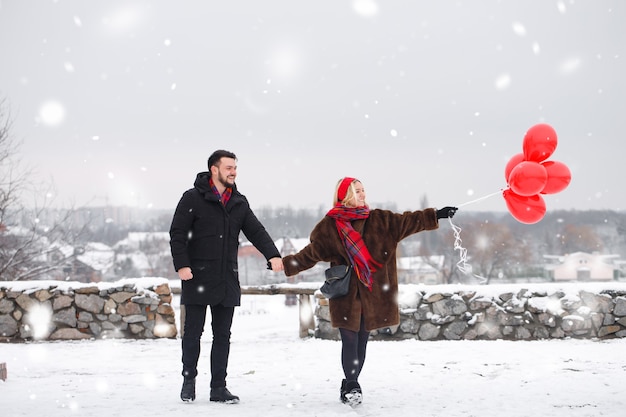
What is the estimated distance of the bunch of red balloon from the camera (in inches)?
192

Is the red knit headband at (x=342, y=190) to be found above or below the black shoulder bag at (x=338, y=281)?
above

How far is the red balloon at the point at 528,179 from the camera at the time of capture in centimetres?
477

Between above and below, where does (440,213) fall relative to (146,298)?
above

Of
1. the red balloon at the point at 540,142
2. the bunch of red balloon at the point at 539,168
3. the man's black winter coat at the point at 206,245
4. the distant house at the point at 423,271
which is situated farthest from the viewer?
the distant house at the point at 423,271

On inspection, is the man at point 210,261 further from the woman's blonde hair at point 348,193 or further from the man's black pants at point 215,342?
the woman's blonde hair at point 348,193

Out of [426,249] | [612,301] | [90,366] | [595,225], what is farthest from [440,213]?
[595,225]

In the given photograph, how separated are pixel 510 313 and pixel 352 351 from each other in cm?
439

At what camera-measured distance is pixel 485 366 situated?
6.20 meters

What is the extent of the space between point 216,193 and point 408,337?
451cm

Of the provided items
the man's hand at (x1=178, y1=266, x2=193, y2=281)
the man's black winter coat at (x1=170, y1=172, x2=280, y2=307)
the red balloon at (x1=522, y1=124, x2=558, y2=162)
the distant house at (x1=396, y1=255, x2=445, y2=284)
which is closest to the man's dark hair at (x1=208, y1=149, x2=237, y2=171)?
the man's black winter coat at (x1=170, y1=172, x2=280, y2=307)

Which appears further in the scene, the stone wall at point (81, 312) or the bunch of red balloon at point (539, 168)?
the stone wall at point (81, 312)

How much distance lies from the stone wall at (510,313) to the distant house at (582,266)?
70337 mm

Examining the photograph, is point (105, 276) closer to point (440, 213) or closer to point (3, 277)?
point (3, 277)

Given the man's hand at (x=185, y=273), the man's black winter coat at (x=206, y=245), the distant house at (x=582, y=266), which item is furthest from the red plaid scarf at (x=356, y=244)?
the distant house at (x=582, y=266)
